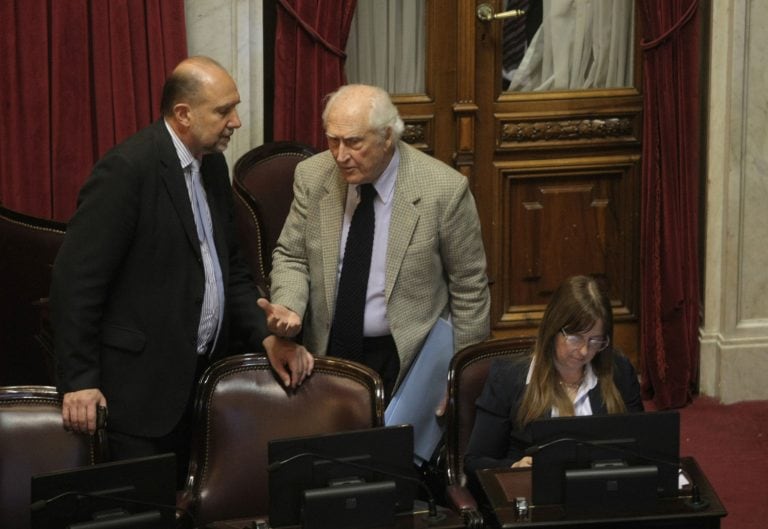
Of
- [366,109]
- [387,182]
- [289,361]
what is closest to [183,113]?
[366,109]

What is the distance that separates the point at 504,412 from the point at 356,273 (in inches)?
23.9

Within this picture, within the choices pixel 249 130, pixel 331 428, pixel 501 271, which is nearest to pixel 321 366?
pixel 331 428

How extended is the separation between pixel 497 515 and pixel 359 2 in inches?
108

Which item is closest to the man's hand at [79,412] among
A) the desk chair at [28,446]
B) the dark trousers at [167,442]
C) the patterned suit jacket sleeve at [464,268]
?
the desk chair at [28,446]

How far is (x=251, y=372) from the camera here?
3611 millimetres

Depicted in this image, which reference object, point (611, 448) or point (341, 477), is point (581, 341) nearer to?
point (611, 448)

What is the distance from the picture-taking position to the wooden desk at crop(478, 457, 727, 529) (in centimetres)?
298

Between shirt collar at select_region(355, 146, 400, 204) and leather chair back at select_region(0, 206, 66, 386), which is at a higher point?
shirt collar at select_region(355, 146, 400, 204)

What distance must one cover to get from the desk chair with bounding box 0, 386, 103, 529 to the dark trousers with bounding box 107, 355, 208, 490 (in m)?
0.21

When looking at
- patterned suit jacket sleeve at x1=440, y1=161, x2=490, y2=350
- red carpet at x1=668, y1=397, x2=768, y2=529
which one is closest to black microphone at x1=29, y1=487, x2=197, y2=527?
patterned suit jacket sleeve at x1=440, y1=161, x2=490, y2=350

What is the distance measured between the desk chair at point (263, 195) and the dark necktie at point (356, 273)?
0.97 m

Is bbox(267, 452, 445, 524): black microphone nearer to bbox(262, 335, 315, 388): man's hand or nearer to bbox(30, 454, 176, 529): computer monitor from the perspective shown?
bbox(30, 454, 176, 529): computer monitor

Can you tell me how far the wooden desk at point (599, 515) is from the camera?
9.77ft

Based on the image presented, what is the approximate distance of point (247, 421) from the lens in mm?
3578
